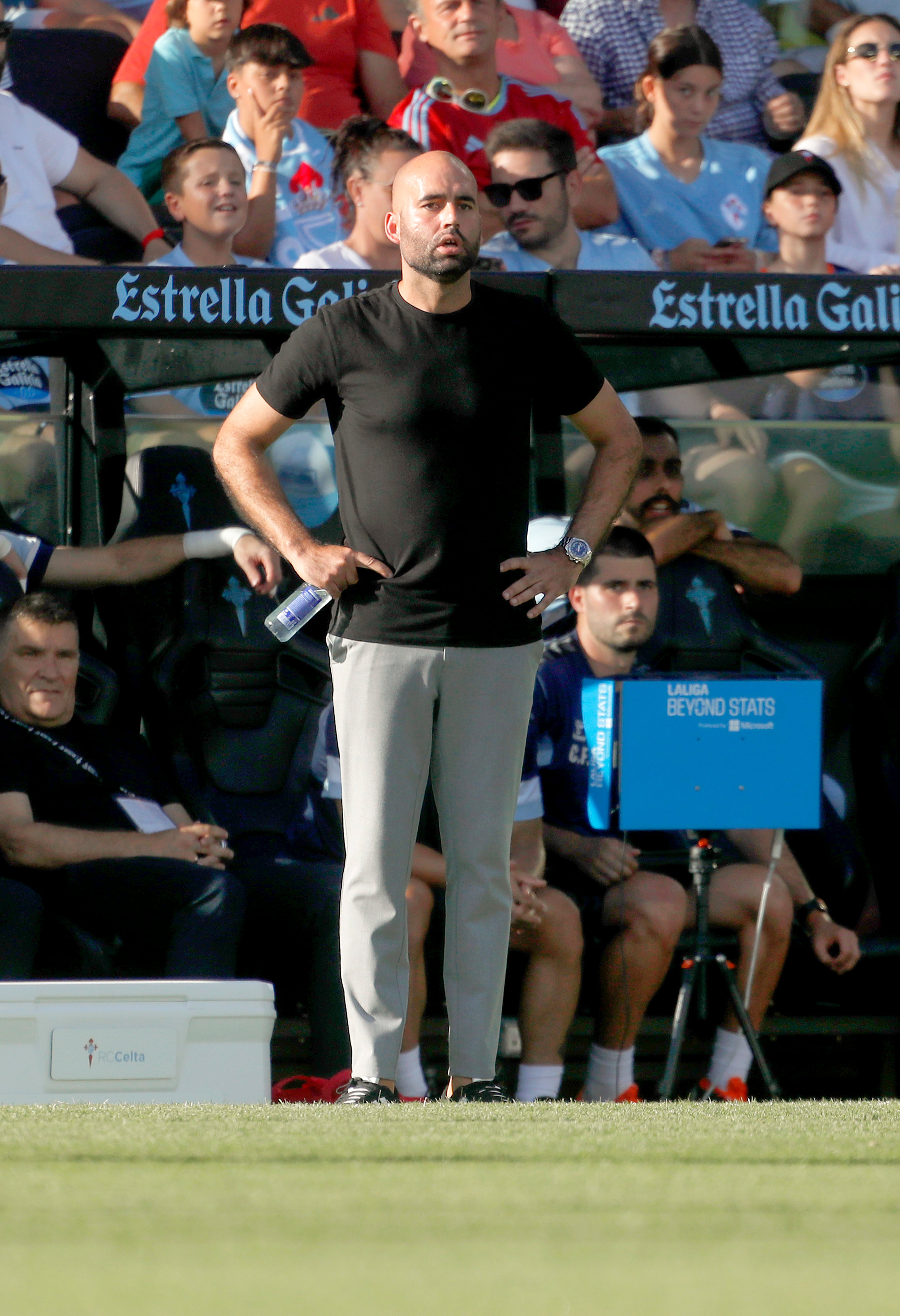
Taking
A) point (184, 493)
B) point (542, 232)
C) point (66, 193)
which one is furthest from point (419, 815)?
point (66, 193)

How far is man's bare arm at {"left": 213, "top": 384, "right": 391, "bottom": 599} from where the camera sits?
3.48 metres

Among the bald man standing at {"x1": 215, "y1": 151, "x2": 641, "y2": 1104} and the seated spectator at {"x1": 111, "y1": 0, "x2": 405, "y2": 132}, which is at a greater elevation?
the seated spectator at {"x1": 111, "y1": 0, "x2": 405, "y2": 132}

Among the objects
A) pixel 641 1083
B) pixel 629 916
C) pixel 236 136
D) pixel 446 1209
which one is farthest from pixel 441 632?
pixel 236 136

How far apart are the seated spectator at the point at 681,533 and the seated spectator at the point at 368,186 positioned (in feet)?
3.86

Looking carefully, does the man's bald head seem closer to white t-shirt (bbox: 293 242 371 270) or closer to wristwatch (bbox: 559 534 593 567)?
wristwatch (bbox: 559 534 593 567)

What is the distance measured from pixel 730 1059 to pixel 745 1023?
0.39 metres

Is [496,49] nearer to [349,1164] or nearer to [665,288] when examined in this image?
[665,288]

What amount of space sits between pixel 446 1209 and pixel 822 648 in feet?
12.9

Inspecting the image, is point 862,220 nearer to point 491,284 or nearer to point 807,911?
point 491,284

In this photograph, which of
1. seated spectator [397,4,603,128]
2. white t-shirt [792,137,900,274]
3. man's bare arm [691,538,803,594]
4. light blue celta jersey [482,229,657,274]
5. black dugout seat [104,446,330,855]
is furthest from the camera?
seated spectator [397,4,603,128]

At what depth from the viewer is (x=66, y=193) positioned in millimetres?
6930

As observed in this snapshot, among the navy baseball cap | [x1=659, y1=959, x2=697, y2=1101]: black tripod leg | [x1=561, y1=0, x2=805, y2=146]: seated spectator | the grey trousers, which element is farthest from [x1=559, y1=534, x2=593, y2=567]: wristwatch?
[x1=561, y1=0, x2=805, y2=146]: seated spectator

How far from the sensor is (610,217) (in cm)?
721

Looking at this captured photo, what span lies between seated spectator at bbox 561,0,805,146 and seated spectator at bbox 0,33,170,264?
7.93ft
